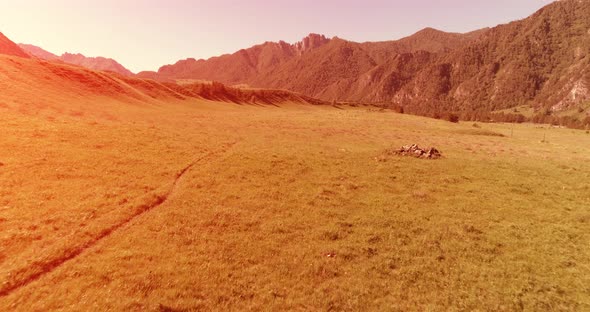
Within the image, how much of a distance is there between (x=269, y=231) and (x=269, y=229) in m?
0.27

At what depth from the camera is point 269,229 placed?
20.2 meters

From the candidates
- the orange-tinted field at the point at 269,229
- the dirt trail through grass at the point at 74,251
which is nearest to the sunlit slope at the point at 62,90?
the orange-tinted field at the point at 269,229

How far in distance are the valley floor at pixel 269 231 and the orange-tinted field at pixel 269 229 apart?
4.0 inches

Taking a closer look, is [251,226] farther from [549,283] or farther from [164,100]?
[164,100]

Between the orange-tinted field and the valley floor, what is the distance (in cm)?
10

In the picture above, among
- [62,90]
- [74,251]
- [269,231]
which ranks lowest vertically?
[269,231]

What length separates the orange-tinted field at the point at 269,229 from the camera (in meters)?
14.0

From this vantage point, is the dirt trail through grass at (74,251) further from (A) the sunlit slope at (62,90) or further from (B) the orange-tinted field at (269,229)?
(A) the sunlit slope at (62,90)

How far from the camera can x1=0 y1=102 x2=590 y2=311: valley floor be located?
14.0 meters

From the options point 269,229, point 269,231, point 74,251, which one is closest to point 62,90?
point 74,251

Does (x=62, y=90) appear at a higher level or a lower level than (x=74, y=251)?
higher

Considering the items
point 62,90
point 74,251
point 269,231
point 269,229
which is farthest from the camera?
point 62,90

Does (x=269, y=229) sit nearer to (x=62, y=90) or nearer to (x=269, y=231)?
(x=269, y=231)

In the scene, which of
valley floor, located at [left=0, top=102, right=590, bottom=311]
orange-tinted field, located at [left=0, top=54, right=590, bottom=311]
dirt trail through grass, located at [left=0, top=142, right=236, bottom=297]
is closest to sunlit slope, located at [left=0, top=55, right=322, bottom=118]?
orange-tinted field, located at [left=0, top=54, right=590, bottom=311]
